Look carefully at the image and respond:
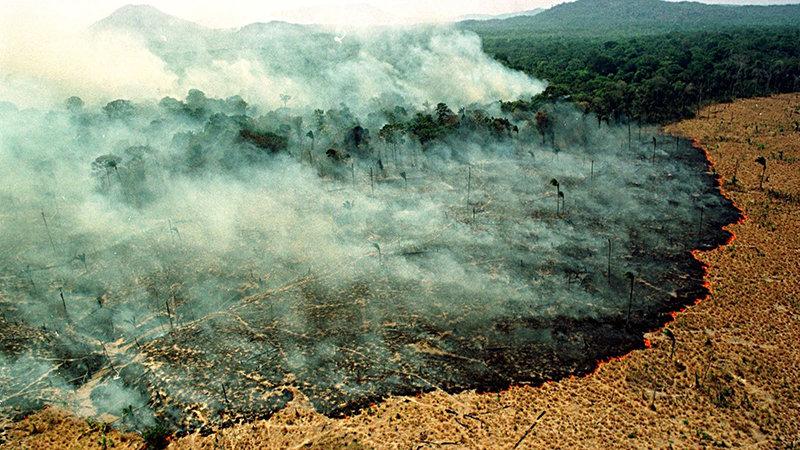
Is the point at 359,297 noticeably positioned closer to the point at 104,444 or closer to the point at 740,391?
the point at 104,444

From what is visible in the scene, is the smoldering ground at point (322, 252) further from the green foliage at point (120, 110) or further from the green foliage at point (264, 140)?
the green foliage at point (120, 110)

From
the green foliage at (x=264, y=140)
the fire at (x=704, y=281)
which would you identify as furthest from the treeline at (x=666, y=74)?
the green foliage at (x=264, y=140)

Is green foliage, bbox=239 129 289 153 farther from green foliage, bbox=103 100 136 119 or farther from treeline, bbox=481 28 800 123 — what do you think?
treeline, bbox=481 28 800 123

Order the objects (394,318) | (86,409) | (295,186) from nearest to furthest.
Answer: (86,409) < (394,318) < (295,186)

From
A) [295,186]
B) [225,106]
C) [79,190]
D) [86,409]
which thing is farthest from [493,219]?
[225,106]

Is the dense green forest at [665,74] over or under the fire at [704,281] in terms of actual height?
over

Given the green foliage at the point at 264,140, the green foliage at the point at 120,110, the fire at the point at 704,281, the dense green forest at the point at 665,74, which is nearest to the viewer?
the fire at the point at 704,281
